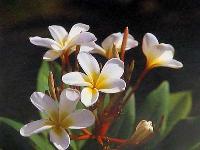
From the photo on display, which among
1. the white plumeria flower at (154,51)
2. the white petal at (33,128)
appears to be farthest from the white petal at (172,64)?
the white petal at (33,128)

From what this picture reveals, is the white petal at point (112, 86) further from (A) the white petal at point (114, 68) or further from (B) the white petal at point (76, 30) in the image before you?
(B) the white petal at point (76, 30)

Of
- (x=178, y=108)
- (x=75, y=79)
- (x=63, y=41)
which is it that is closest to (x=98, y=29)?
(x=178, y=108)

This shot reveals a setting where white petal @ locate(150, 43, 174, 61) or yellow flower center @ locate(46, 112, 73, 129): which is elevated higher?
white petal @ locate(150, 43, 174, 61)

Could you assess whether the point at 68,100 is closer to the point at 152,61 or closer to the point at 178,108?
the point at 152,61

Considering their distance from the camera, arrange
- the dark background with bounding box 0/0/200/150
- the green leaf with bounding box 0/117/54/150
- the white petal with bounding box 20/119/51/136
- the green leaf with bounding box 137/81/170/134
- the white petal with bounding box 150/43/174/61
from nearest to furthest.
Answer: the white petal with bounding box 20/119/51/136 → the white petal with bounding box 150/43/174/61 → the green leaf with bounding box 0/117/54/150 → the green leaf with bounding box 137/81/170/134 → the dark background with bounding box 0/0/200/150

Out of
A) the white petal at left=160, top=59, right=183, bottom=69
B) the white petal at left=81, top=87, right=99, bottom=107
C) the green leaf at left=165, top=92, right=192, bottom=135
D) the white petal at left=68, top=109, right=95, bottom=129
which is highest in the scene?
the white petal at left=160, top=59, right=183, bottom=69

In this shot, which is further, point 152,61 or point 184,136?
point 184,136

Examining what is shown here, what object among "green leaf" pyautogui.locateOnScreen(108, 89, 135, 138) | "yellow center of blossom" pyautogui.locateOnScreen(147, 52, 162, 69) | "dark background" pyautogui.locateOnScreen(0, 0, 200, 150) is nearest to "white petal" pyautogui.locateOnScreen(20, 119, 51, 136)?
"yellow center of blossom" pyautogui.locateOnScreen(147, 52, 162, 69)

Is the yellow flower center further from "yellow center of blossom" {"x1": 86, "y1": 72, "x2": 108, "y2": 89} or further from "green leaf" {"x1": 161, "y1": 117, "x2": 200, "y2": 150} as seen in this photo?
"green leaf" {"x1": 161, "y1": 117, "x2": 200, "y2": 150}
